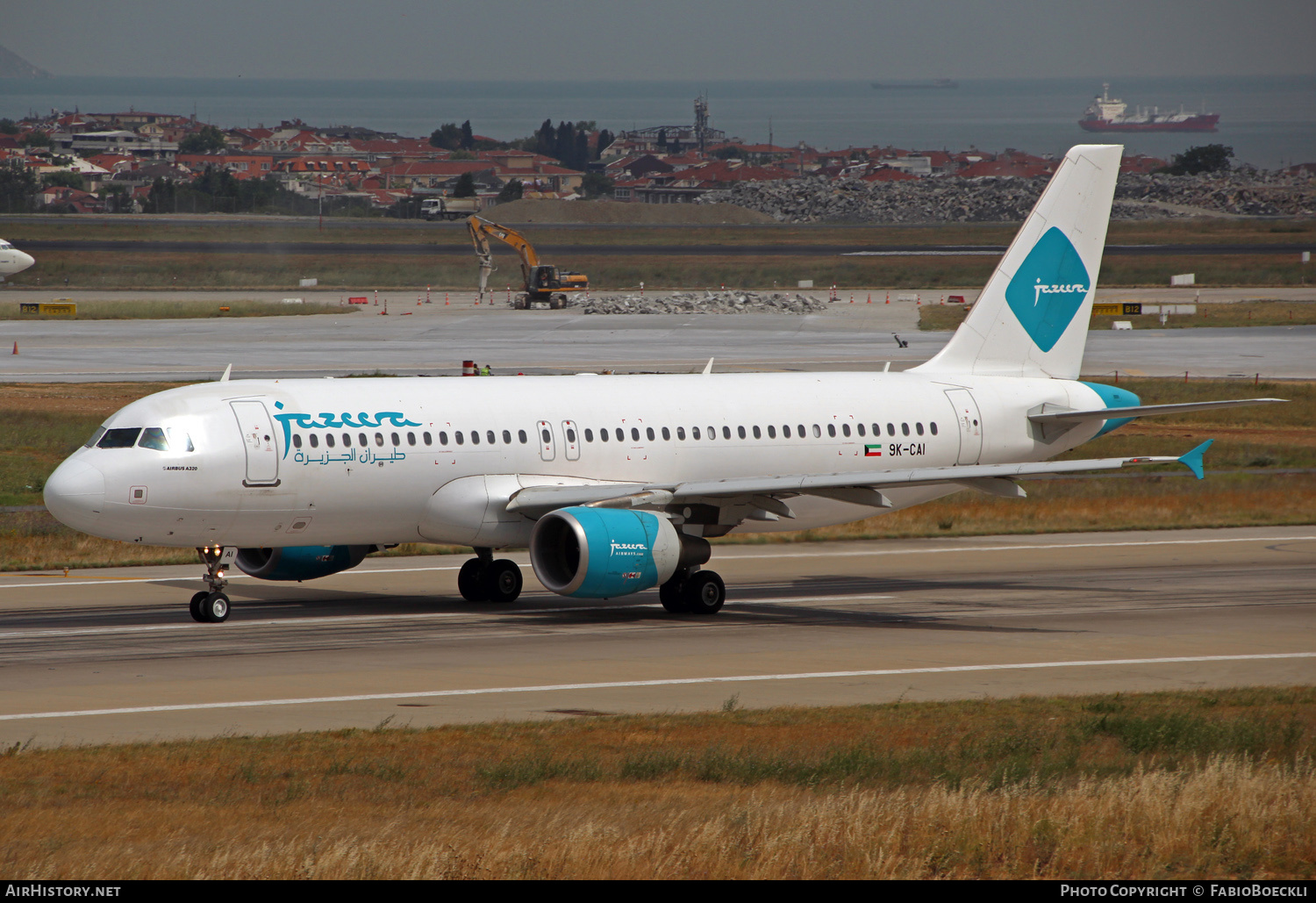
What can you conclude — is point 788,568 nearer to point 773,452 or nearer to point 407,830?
point 773,452

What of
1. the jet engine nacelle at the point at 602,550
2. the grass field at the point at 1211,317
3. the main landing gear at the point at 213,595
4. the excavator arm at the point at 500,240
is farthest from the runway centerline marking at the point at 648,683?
the excavator arm at the point at 500,240

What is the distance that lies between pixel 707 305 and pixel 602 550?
3383 inches

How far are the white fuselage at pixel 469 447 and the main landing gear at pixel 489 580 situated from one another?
71.4 inches

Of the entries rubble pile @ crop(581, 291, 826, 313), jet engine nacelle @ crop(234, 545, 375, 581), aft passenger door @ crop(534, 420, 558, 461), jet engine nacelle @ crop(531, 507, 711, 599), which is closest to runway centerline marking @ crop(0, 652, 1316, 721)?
jet engine nacelle @ crop(531, 507, 711, 599)

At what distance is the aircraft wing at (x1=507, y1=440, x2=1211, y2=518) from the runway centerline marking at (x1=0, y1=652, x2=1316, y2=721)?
4.16 m

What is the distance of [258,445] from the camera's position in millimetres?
29484

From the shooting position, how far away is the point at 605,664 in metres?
26.6

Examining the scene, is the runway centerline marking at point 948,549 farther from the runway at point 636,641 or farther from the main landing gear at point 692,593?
the main landing gear at point 692,593

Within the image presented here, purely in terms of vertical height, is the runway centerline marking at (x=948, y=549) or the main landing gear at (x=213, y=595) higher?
the main landing gear at (x=213, y=595)

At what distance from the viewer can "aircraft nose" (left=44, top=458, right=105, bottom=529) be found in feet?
92.8

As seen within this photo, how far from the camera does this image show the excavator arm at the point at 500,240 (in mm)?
120125

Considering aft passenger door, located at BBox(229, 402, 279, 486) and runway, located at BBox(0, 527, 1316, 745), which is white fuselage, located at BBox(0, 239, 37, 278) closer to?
runway, located at BBox(0, 527, 1316, 745)

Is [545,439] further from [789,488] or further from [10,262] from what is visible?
[10,262]

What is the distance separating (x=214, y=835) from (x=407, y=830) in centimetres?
179
